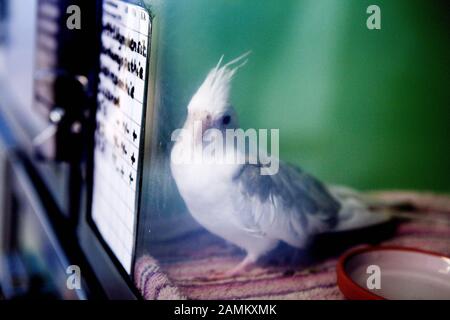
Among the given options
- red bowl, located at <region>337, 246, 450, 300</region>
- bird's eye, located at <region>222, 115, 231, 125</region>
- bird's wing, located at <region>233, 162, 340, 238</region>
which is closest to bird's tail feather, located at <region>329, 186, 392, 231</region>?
bird's wing, located at <region>233, 162, 340, 238</region>

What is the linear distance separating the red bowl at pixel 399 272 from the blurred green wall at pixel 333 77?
16 cm

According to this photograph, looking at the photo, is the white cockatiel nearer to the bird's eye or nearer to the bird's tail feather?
the bird's eye

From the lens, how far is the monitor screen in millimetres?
518

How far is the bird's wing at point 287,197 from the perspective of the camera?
52 centimetres

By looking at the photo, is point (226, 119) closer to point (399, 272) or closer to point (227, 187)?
point (227, 187)

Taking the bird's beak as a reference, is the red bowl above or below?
below

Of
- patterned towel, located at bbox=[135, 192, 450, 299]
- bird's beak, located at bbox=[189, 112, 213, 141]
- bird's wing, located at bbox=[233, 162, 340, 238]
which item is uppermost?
bird's beak, located at bbox=[189, 112, 213, 141]

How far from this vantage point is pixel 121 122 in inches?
22.5

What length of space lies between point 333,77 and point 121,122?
0.26 m

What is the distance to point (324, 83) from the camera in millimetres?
650

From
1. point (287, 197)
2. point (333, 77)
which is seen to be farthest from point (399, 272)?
point (333, 77)

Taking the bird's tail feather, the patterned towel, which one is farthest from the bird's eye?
the bird's tail feather

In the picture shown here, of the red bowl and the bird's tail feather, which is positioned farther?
the bird's tail feather

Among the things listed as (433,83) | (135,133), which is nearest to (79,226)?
(135,133)
